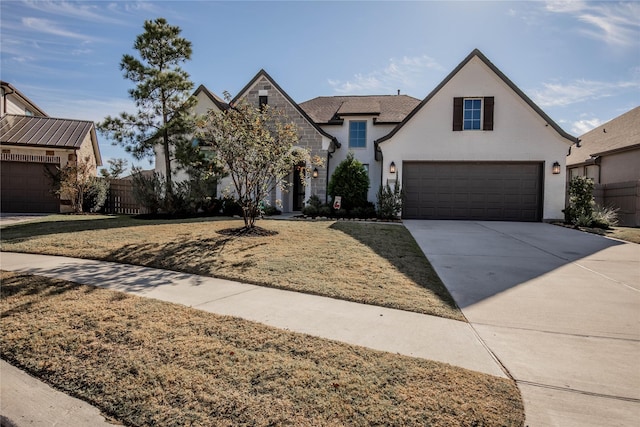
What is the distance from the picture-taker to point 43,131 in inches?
704

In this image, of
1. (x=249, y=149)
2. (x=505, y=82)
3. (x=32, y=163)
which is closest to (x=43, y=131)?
(x=32, y=163)

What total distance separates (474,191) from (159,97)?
13788 millimetres

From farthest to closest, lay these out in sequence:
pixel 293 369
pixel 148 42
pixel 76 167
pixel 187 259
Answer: pixel 76 167
pixel 148 42
pixel 187 259
pixel 293 369

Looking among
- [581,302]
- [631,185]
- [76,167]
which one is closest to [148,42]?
[76,167]

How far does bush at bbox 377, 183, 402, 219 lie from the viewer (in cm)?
1407

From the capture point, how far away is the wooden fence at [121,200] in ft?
58.4

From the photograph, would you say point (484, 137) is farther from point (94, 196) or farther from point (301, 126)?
point (94, 196)

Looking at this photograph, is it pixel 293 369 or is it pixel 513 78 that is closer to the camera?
pixel 293 369

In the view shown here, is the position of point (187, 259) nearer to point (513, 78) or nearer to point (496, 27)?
point (496, 27)

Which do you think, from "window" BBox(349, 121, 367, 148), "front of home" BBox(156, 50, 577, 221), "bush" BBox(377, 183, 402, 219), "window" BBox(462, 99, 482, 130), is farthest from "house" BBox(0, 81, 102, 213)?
"window" BBox(462, 99, 482, 130)

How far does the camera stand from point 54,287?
5.05m

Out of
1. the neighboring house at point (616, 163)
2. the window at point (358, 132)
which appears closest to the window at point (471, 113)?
the neighboring house at point (616, 163)

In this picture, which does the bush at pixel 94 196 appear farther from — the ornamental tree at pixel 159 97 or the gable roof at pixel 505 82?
the gable roof at pixel 505 82

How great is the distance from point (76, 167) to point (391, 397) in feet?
60.0
